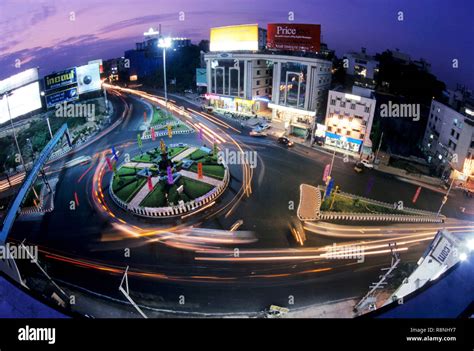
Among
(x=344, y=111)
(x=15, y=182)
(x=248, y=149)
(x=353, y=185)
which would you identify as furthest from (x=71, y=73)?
(x=353, y=185)

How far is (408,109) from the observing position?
5184cm

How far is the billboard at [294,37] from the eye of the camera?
48.8 metres

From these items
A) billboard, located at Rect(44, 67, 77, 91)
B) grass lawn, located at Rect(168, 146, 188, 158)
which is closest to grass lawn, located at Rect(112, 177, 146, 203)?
grass lawn, located at Rect(168, 146, 188, 158)

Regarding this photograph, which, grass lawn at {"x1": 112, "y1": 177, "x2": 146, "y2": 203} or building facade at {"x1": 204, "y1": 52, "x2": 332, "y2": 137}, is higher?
building facade at {"x1": 204, "y1": 52, "x2": 332, "y2": 137}

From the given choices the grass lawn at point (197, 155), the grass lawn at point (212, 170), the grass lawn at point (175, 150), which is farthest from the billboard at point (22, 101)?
the grass lawn at point (212, 170)

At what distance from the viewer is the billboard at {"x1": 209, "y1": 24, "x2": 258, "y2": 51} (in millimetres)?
56375

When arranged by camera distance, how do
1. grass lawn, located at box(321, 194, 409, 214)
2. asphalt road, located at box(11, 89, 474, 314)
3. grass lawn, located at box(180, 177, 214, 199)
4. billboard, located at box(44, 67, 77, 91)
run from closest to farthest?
asphalt road, located at box(11, 89, 474, 314)
grass lawn, located at box(321, 194, 409, 214)
grass lawn, located at box(180, 177, 214, 199)
billboard, located at box(44, 67, 77, 91)

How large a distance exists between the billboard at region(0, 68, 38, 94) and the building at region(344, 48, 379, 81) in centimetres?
6361

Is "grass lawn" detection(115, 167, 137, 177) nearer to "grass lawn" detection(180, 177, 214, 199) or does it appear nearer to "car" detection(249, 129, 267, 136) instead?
"grass lawn" detection(180, 177, 214, 199)

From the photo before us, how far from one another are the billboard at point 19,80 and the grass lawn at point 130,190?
Answer: 27034mm
